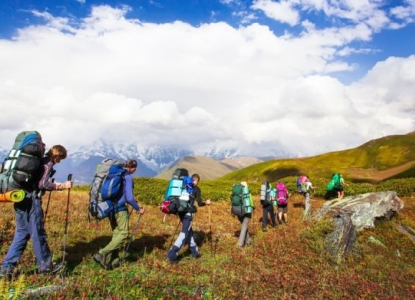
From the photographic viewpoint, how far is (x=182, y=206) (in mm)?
11578

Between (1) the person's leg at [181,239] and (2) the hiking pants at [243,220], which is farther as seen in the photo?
(2) the hiking pants at [243,220]

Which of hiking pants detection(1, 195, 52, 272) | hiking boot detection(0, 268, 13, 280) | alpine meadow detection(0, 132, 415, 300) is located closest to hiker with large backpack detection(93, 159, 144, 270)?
alpine meadow detection(0, 132, 415, 300)

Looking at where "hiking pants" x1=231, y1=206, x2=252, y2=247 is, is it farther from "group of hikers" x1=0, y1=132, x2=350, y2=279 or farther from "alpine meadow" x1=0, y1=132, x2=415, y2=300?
"group of hikers" x1=0, y1=132, x2=350, y2=279

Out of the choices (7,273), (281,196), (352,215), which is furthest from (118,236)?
(281,196)

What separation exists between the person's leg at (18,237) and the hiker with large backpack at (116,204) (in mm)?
1920

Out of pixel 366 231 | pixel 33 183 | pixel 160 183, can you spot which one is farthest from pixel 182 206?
pixel 160 183

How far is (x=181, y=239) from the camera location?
11.5 m

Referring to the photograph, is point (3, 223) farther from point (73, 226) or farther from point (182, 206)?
point (182, 206)

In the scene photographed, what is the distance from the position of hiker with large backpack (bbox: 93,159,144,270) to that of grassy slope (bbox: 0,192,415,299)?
455 millimetres

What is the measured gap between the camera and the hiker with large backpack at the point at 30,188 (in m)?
7.83

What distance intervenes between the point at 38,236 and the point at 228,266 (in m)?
5.73

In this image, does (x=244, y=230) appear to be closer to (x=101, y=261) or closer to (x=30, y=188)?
(x=101, y=261)

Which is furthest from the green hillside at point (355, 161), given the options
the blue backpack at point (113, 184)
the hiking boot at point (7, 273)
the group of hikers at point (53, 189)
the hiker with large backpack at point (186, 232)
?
the hiking boot at point (7, 273)

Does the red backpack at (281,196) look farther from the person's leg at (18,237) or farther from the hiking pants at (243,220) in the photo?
the person's leg at (18,237)
